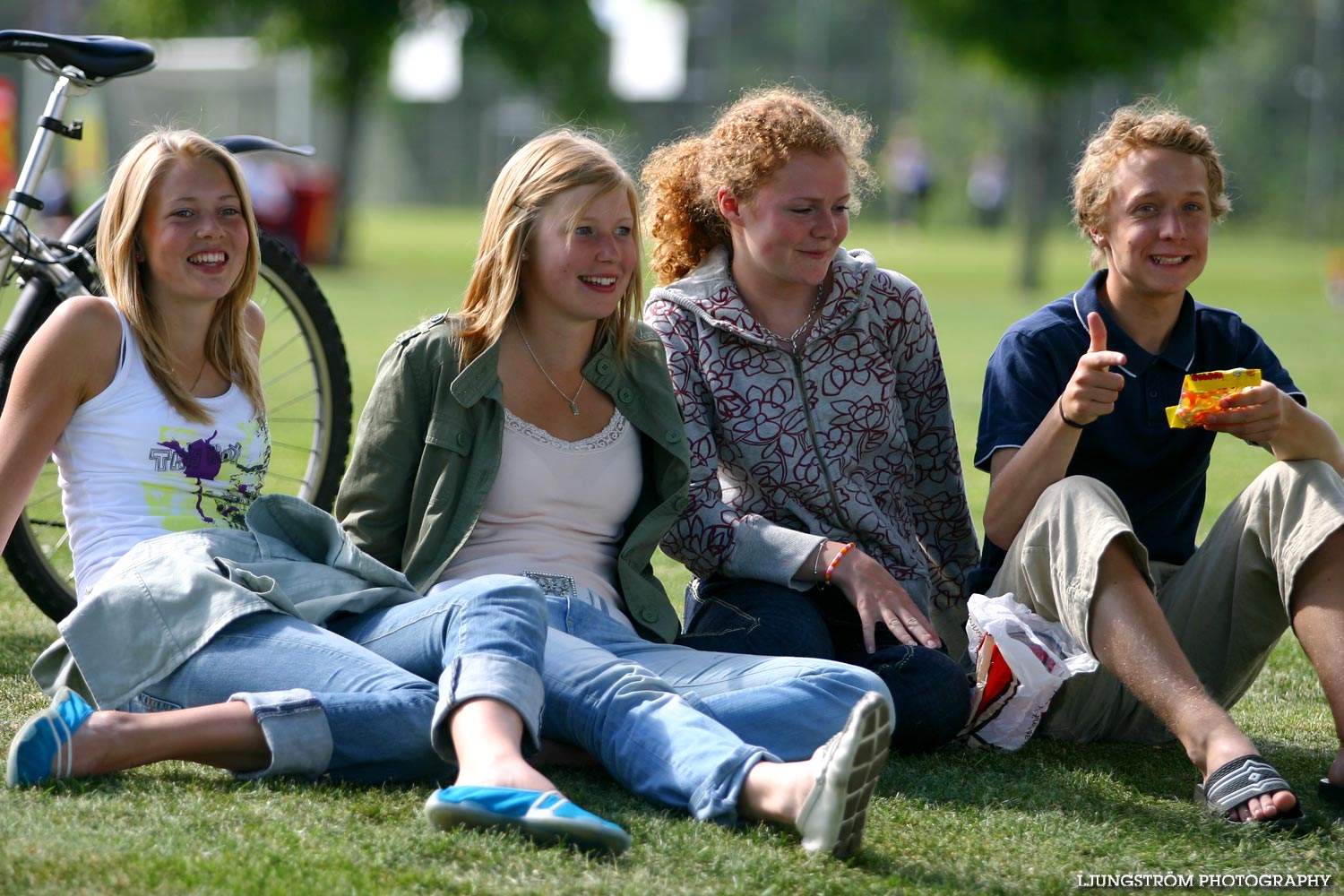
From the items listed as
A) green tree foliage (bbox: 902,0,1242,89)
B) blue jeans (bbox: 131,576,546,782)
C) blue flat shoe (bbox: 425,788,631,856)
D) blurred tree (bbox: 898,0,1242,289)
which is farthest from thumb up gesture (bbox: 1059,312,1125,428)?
green tree foliage (bbox: 902,0,1242,89)

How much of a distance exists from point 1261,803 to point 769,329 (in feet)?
4.53

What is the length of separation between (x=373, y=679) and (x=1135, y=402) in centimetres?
159

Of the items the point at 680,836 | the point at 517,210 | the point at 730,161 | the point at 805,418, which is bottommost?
the point at 680,836

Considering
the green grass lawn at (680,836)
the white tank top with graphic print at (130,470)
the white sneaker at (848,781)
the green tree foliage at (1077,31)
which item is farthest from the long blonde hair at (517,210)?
the green tree foliage at (1077,31)

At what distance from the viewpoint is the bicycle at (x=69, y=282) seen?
3.61m

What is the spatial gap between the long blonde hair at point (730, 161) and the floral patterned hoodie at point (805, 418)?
5.3 inches

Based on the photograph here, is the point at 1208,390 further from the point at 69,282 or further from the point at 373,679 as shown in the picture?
the point at 69,282

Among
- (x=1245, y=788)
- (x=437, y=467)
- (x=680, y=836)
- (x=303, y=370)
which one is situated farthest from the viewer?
(x=303, y=370)

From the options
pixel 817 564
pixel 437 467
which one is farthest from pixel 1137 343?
A: pixel 437 467

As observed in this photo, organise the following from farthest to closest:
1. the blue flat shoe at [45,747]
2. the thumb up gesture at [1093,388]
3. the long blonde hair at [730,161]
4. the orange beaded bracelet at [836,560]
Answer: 1. the long blonde hair at [730,161]
2. the orange beaded bracelet at [836,560]
3. the thumb up gesture at [1093,388]
4. the blue flat shoe at [45,747]

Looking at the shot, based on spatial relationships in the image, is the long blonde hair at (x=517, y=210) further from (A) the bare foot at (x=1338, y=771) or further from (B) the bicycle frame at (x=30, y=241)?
(A) the bare foot at (x=1338, y=771)

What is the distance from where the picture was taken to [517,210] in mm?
3201

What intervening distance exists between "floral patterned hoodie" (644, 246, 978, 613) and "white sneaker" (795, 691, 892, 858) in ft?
3.10

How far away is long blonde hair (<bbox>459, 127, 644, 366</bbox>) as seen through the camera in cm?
317
